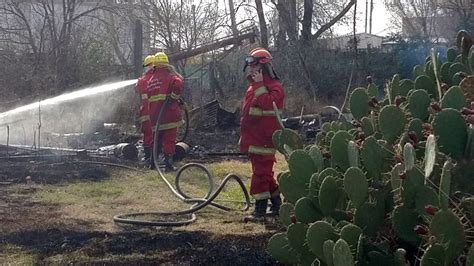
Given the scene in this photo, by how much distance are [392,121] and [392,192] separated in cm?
39

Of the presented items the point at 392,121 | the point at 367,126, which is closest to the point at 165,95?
the point at 367,126

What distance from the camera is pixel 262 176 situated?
22.5 feet

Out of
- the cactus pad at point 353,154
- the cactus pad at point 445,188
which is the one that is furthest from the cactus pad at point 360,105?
the cactus pad at point 445,188

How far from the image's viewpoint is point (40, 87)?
15.3 m

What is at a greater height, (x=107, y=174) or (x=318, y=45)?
(x=318, y=45)

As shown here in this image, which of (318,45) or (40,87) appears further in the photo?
(318,45)

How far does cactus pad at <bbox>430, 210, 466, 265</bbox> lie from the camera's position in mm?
2361

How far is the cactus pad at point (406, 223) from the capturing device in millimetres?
2795

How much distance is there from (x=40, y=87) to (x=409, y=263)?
13.5 m

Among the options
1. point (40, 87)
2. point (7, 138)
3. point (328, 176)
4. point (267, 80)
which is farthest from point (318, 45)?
point (328, 176)

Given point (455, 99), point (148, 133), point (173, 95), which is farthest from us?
point (148, 133)

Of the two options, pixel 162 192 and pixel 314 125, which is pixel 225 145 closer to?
pixel 314 125

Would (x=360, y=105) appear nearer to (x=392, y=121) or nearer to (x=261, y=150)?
(x=392, y=121)

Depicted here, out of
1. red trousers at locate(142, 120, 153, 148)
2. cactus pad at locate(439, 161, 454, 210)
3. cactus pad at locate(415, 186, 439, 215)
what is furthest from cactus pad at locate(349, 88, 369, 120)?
red trousers at locate(142, 120, 153, 148)
